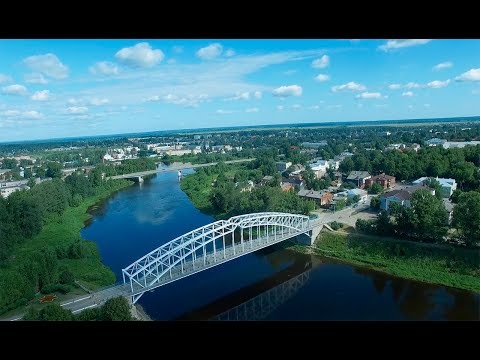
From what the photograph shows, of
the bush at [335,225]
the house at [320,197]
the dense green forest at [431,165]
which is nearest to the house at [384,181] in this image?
the dense green forest at [431,165]

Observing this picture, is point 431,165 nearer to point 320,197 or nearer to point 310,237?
point 320,197

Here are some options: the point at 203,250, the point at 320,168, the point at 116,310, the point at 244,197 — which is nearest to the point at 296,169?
the point at 320,168

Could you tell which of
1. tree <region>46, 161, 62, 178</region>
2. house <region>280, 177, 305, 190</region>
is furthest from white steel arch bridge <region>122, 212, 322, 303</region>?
tree <region>46, 161, 62, 178</region>

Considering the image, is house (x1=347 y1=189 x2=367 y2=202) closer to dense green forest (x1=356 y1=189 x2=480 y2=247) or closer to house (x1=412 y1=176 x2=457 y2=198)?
house (x1=412 y1=176 x2=457 y2=198)

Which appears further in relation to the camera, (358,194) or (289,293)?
(358,194)
